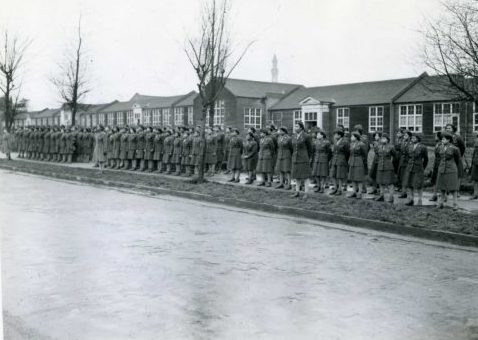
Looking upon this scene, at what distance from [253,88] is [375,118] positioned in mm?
13803

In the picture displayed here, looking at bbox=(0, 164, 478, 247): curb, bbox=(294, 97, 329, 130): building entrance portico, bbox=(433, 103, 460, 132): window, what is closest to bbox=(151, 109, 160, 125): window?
bbox=(294, 97, 329, 130): building entrance portico

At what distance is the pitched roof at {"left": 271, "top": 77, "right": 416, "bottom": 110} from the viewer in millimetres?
36250

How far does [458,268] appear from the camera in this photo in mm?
7125

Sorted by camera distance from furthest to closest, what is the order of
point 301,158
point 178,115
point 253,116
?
point 178,115
point 253,116
point 301,158

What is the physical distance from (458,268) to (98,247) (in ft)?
16.6

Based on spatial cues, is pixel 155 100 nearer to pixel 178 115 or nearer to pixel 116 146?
pixel 178 115

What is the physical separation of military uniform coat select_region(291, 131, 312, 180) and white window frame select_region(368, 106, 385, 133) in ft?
75.9

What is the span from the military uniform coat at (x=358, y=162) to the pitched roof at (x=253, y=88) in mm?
31743

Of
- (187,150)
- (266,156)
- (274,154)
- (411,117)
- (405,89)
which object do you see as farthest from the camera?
(405,89)

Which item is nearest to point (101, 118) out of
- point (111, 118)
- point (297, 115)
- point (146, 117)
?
point (111, 118)

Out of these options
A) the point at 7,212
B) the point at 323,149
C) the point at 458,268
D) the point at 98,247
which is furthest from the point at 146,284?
the point at 323,149

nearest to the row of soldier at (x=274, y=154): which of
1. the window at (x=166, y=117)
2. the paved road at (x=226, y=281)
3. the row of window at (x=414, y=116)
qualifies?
the paved road at (x=226, y=281)

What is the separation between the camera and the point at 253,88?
1853 inches

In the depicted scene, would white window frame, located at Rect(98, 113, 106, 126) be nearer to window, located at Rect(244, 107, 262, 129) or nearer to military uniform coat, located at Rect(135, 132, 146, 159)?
window, located at Rect(244, 107, 262, 129)
